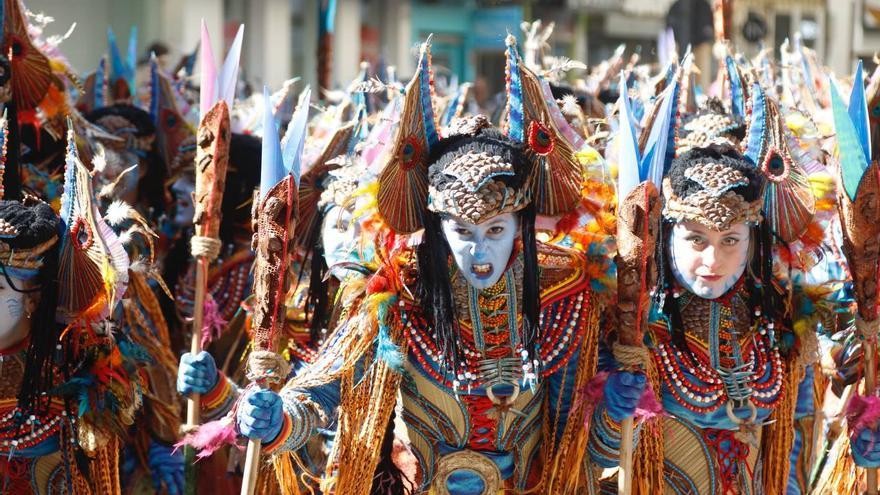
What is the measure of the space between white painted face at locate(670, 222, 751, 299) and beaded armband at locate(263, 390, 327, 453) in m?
1.14

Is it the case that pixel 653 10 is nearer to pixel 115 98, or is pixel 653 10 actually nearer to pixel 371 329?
pixel 115 98

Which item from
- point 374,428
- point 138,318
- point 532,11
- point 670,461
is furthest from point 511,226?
point 532,11

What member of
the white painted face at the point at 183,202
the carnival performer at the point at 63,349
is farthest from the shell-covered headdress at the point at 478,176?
the white painted face at the point at 183,202

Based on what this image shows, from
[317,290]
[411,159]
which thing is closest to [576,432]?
[411,159]

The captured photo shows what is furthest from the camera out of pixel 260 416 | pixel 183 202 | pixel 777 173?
pixel 183 202

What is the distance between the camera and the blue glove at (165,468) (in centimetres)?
470

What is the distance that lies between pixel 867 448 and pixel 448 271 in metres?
1.45

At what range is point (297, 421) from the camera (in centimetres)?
353

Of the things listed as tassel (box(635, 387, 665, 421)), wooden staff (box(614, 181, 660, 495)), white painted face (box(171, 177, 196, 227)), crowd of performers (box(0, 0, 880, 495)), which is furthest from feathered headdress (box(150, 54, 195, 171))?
tassel (box(635, 387, 665, 421))

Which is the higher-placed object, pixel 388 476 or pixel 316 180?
pixel 316 180

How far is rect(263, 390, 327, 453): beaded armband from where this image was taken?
11.5 ft

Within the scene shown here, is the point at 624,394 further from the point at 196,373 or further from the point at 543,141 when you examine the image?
the point at 196,373

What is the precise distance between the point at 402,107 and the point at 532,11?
1745cm

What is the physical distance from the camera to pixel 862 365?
4.29 m
